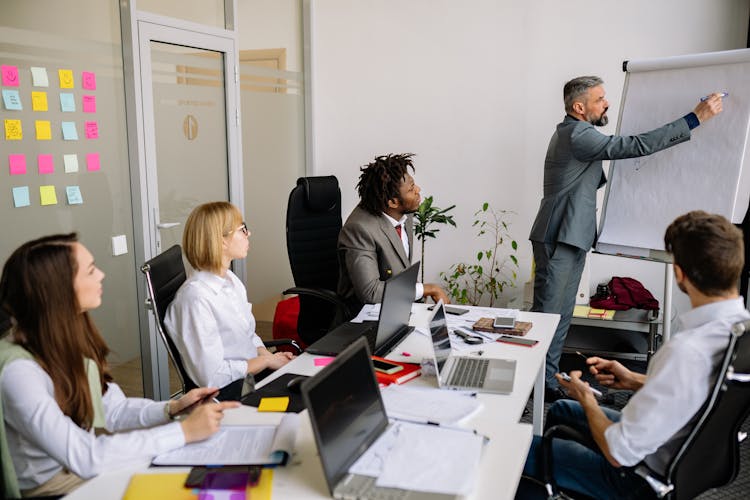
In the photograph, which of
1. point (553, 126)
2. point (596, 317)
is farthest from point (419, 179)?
point (596, 317)

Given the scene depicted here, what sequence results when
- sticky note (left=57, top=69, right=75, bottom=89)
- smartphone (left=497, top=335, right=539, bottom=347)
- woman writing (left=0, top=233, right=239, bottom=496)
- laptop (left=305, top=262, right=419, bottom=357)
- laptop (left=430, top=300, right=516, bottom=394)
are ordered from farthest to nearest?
sticky note (left=57, top=69, right=75, bottom=89) < smartphone (left=497, top=335, right=539, bottom=347) < laptop (left=305, top=262, right=419, bottom=357) < laptop (left=430, top=300, right=516, bottom=394) < woman writing (left=0, top=233, right=239, bottom=496)

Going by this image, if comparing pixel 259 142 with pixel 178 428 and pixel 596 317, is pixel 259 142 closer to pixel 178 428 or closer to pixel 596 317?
pixel 596 317

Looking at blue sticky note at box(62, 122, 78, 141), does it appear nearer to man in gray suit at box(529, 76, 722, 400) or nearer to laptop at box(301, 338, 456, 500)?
laptop at box(301, 338, 456, 500)

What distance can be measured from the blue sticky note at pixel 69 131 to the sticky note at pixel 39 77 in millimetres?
194

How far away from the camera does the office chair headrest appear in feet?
12.2

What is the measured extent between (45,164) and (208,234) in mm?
1047

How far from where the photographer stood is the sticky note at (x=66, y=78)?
3092 millimetres

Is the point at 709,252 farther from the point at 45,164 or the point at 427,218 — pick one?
the point at 427,218

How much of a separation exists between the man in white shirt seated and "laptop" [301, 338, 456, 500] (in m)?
0.58

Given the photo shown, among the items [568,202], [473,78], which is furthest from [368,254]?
[473,78]

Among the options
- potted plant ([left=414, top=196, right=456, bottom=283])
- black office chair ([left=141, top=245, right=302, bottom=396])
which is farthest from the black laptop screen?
potted plant ([left=414, top=196, right=456, bottom=283])

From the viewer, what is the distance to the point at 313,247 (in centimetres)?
376

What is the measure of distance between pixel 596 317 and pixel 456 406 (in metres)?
2.43

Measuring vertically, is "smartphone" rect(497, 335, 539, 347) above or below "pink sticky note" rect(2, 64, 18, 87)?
below
